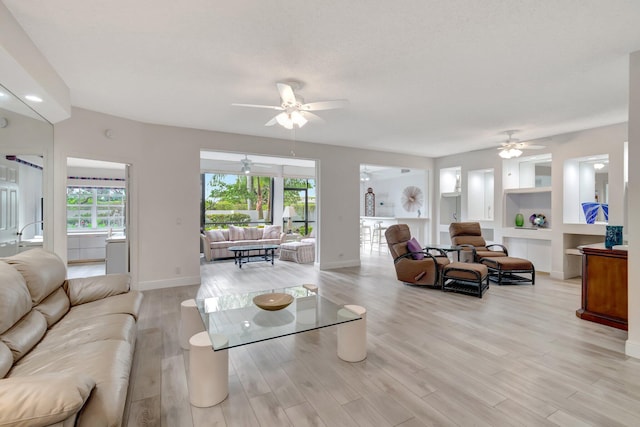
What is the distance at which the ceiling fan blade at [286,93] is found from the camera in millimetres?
2918

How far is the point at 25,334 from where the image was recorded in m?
1.95

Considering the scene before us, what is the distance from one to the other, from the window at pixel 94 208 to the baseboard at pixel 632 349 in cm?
980

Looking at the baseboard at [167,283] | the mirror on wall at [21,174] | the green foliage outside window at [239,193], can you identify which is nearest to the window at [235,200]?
the green foliage outside window at [239,193]

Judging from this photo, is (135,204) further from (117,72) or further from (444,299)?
(444,299)

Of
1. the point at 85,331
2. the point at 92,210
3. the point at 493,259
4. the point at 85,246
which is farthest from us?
the point at 92,210

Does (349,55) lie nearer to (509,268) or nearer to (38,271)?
(38,271)

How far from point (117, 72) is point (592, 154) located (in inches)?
273

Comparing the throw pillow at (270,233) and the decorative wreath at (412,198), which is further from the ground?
the decorative wreath at (412,198)

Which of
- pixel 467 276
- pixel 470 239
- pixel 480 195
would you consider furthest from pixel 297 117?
pixel 480 195

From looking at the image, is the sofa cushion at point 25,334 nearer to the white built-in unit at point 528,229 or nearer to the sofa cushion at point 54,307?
the sofa cushion at point 54,307

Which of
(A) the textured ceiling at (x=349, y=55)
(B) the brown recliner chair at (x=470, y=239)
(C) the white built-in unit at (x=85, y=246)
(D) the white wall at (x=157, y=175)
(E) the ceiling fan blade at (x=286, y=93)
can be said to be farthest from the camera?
(C) the white built-in unit at (x=85, y=246)

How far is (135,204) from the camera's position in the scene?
15.3 ft

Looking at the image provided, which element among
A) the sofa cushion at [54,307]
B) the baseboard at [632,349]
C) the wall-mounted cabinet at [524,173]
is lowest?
the baseboard at [632,349]

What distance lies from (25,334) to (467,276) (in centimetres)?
483
